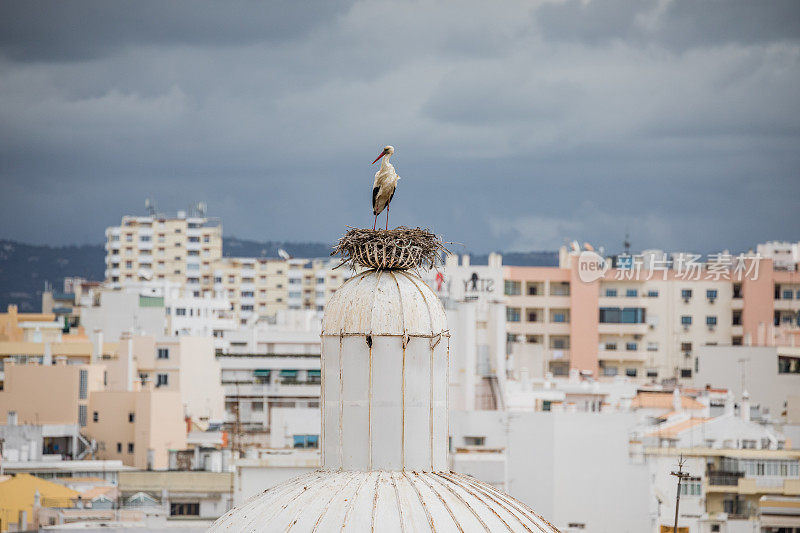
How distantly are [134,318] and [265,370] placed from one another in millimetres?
25574

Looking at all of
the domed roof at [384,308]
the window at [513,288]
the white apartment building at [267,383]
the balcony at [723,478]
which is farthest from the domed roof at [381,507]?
the window at [513,288]

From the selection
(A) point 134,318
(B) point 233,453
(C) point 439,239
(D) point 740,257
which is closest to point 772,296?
(D) point 740,257

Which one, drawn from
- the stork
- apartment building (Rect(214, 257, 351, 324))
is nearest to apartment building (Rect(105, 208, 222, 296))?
apartment building (Rect(214, 257, 351, 324))

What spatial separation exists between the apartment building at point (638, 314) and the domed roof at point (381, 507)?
103189 mm

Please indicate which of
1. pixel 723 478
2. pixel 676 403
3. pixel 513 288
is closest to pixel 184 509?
pixel 723 478

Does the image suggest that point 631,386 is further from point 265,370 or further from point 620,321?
point 620,321

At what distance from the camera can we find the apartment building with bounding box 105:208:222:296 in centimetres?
17312

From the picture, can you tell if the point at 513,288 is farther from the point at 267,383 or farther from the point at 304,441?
the point at 304,441

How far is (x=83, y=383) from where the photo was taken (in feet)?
260

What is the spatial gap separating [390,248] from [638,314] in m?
108

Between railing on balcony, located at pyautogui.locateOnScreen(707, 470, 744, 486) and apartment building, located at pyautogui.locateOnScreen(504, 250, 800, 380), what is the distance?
5554cm

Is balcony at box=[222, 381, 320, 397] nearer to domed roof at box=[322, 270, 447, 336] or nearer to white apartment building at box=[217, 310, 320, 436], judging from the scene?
white apartment building at box=[217, 310, 320, 436]

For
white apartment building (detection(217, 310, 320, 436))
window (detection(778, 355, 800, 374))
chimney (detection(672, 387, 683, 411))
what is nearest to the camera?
chimney (detection(672, 387, 683, 411))

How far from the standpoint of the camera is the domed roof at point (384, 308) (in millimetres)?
13641
